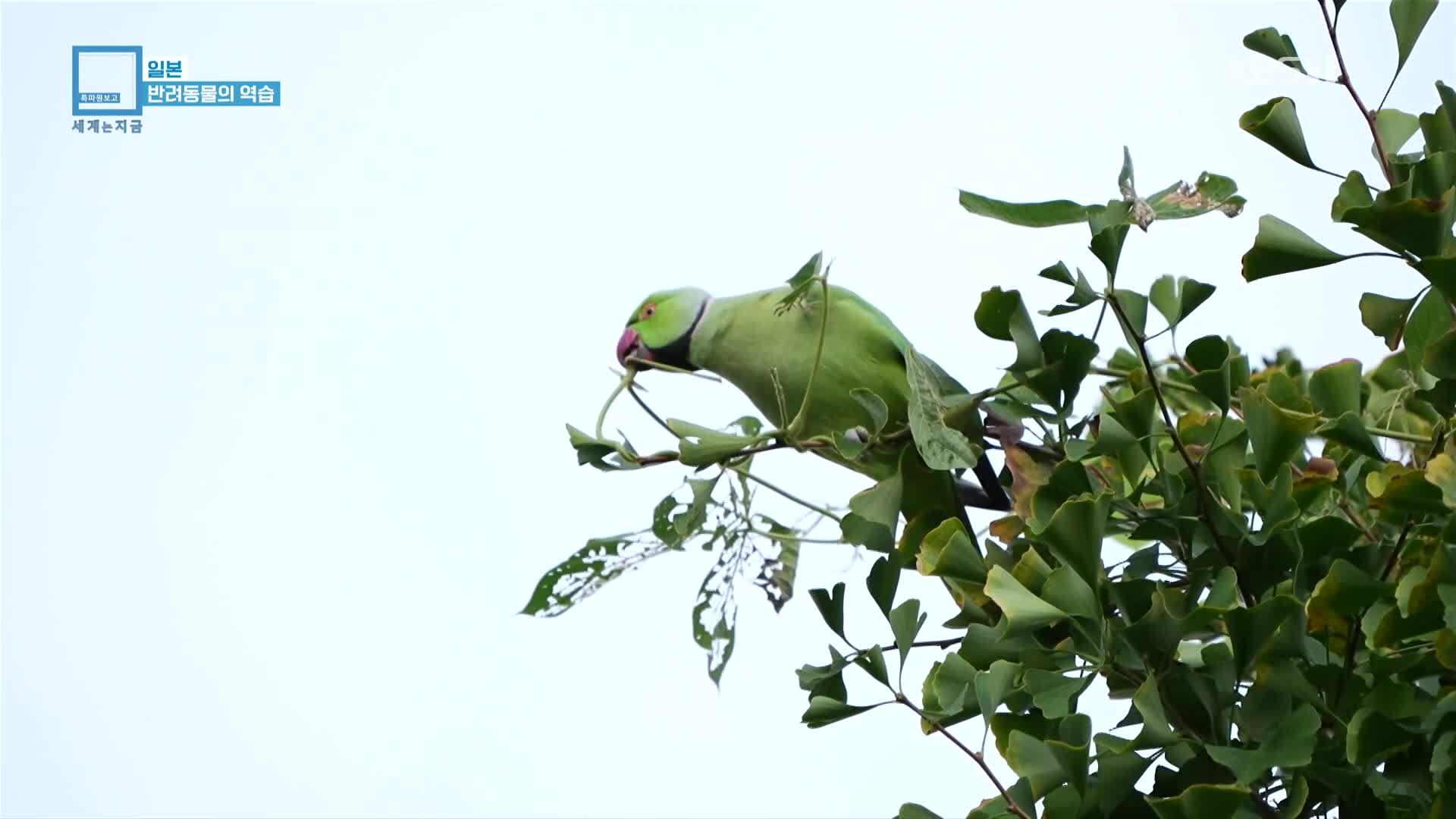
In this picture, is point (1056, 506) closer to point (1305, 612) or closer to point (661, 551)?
point (1305, 612)

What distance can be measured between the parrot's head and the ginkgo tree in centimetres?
45

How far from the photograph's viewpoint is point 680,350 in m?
1.40

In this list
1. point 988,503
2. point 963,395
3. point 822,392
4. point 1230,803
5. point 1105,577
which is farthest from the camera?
point 822,392

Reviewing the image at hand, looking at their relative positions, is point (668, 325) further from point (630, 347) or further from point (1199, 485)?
point (1199, 485)

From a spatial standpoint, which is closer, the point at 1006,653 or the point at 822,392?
the point at 1006,653

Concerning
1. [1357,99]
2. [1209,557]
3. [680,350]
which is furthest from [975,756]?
[680,350]

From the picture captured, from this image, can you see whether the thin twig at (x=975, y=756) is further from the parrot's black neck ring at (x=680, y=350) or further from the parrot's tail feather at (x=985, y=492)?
the parrot's black neck ring at (x=680, y=350)

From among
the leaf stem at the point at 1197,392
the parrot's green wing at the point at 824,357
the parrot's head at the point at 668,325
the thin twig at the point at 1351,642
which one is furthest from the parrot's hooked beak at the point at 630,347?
the thin twig at the point at 1351,642

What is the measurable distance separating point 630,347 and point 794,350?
0.24 metres

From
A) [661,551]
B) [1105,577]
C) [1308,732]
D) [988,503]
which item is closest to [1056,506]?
[1105,577]

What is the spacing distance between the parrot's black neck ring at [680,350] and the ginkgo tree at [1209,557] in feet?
1.45

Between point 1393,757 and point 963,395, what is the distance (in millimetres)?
371

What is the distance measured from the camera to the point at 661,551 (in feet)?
3.76

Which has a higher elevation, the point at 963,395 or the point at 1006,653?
the point at 963,395
